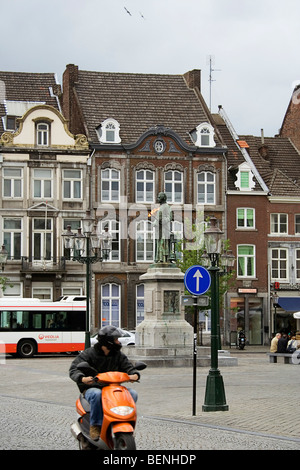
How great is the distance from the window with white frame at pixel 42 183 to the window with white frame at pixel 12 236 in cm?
200

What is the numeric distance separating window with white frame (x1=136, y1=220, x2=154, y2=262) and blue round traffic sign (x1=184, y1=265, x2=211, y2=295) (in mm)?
37637

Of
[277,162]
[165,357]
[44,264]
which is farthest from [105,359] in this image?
[277,162]

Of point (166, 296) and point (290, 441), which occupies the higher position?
point (166, 296)

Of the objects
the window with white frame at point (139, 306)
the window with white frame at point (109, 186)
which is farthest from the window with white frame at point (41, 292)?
the window with white frame at point (109, 186)

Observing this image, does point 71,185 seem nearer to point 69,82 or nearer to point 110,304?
point 110,304

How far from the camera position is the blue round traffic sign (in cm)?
1677

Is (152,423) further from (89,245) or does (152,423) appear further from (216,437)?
(89,245)

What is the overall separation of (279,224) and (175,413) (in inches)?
1625

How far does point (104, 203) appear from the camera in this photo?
54188 mm

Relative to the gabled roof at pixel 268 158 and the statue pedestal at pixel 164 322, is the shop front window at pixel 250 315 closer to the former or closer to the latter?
the gabled roof at pixel 268 158

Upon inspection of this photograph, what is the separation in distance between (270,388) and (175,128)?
36.6m

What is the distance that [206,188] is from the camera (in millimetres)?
56062
